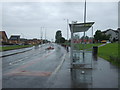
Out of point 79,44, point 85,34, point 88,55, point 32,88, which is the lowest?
point 32,88

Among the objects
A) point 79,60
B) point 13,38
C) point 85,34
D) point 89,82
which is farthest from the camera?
point 13,38

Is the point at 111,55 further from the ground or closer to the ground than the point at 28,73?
further from the ground

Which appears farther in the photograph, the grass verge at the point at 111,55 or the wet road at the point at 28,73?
the grass verge at the point at 111,55

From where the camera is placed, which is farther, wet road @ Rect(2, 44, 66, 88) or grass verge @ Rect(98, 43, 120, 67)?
grass verge @ Rect(98, 43, 120, 67)

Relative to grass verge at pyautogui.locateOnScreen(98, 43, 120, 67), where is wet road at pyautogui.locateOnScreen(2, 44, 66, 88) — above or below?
below

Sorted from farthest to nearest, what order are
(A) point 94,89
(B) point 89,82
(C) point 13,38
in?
(C) point 13,38
(B) point 89,82
(A) point 94,89

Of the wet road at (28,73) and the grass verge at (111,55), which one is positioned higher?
the grass verge at (111,55)

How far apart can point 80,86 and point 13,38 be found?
129m

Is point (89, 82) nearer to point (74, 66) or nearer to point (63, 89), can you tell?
→ point (63, 89)

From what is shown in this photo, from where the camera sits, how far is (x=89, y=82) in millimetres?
6020

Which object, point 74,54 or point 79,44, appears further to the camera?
point 79,44

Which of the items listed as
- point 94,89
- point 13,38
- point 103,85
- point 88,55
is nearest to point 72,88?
point 94,89

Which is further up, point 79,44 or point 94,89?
point 79,44

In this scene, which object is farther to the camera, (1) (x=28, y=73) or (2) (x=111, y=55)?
(2) (x=111, y=55)
